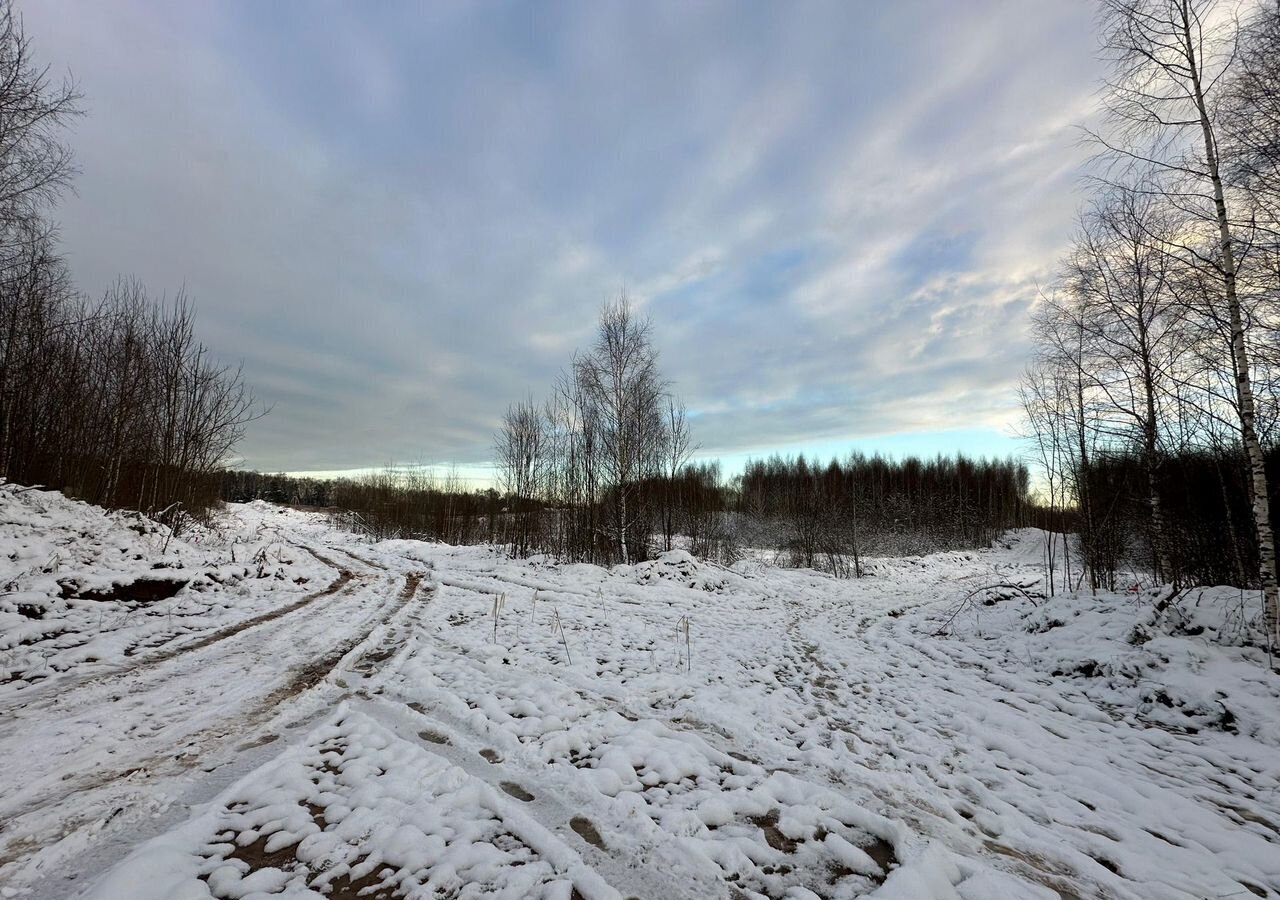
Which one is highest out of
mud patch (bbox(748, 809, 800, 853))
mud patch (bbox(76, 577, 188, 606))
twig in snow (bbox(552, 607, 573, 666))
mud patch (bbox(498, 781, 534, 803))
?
mud patch (bbox(76, 577, 188, 606))

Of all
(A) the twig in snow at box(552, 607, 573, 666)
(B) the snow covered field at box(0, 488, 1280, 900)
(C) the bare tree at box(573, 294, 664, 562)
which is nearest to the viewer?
(B) the snow covered field at box(0, 488, 1280, 900)

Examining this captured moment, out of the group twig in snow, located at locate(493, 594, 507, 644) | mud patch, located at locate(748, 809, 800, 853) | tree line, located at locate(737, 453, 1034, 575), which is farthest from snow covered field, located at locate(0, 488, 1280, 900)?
tree line, located at locate(737, 453, 1034, 575)

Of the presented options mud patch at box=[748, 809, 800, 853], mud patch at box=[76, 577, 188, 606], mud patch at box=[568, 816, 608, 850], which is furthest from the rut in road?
mud patch at box=[748, 809, 800, 853]

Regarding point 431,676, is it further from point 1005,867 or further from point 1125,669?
point 1125,669

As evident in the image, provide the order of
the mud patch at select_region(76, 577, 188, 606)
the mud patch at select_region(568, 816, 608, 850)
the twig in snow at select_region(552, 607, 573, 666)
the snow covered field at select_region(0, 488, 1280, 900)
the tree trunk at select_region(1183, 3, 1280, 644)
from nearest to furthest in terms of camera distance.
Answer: the snow covered field at select_region(0, 488, 1280, 900), the mud patch at select_region(568, 816, 608, 850), the tree trunk at select_region(1183, 3, 1280, 644), the twig in snow at select_region(552, 607, 573, 666), the mud patch at select_region(76, 577, 188, 606)

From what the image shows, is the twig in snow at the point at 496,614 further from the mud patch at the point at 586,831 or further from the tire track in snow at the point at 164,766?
the mud patch at the point at 586,831

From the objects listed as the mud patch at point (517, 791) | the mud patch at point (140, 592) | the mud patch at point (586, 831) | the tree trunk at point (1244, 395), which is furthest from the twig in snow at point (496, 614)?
the tree trunk at point (1244, 395)

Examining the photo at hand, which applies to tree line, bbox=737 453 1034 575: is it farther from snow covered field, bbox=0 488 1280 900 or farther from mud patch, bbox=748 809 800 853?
mud patch, bbox=748 809 800 853

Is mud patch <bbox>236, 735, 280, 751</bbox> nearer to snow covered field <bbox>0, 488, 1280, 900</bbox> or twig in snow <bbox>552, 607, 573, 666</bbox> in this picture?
snow covered field <bbox>0, 488, 1280, 900</bbox>

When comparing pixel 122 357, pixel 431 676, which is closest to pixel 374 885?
pixel 431 676

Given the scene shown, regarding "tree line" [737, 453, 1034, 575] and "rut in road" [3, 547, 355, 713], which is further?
"tree line" [737, 453, 1034, 575]

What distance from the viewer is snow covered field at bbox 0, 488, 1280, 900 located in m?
2.38

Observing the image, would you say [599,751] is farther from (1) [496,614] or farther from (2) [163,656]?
(2) [163,656]

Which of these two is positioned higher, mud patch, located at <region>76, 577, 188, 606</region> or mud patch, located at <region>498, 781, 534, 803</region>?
mud patch, located at <region>76, 577, 188, 606</region>
